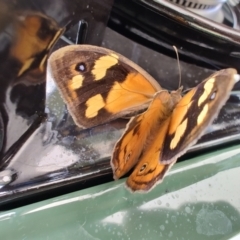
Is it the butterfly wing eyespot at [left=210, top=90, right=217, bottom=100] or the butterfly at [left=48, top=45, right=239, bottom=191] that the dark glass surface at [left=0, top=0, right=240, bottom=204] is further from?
the butterfly wing eyespot at [left=210, top=90, right=217, bottom=100]

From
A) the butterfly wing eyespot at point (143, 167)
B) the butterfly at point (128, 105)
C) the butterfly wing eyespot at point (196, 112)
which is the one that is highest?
the butterfly wing eyespot at point (196, 112)

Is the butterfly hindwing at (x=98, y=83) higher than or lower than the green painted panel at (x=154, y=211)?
higher

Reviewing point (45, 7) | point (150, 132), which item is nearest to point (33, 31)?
point (45, 7)

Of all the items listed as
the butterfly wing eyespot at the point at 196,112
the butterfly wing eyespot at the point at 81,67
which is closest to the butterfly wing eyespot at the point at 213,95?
the butterfly wing eyespot at the point at 196,112

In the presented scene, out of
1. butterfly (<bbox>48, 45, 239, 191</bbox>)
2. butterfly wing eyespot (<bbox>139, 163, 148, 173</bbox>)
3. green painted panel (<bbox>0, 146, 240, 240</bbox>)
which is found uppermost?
butterfly (<bbox>48, 45, 239, 191</bbox>)

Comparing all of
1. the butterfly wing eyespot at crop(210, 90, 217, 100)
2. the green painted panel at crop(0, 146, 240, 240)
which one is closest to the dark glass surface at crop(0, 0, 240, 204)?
the green painted panel at crop(0, 146, 240, 240)

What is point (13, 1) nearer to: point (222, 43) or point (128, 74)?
point (128, 74)

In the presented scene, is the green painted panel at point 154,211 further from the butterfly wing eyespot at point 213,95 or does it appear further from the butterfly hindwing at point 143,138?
the butterfly wing eyespot at point 213,95
